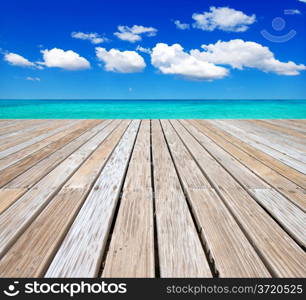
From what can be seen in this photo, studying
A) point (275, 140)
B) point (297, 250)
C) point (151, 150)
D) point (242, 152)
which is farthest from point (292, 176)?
point (275, 140)

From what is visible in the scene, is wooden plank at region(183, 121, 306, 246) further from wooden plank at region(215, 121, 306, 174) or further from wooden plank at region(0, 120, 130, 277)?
wooden plank at region(0, 120, 130, 277)

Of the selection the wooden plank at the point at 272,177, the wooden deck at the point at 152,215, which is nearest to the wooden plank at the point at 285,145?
the wooden deck at the point at 152,215

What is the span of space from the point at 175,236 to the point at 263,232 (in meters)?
0.36

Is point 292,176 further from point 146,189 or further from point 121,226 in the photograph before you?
point 121,226

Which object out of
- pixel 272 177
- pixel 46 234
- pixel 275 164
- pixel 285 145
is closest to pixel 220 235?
pixel 46 234

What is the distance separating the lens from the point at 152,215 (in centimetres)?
100

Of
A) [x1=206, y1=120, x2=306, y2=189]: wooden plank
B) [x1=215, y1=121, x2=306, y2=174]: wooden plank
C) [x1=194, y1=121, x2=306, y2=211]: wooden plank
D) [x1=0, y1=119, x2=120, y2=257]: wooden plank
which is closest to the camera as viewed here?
[x1=0, y1=119, x2=120, y2=257]: wooden plank

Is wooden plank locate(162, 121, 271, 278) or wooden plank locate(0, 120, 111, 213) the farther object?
wooden plank locate(0, 120, 111, 213)

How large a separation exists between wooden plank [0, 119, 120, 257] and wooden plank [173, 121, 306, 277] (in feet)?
2.95

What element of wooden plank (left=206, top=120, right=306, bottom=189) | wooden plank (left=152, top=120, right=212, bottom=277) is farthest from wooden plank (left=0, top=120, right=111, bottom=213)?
wooden plank (left=206, top=120, right=306, bottom=189)

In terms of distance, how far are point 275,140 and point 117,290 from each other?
9.02ft

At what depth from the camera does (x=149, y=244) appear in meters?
0.80

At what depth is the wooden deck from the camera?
715mm

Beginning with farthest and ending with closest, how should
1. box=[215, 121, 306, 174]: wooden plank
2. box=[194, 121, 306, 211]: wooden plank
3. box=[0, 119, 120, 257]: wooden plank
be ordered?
box=[215, 121, 306, 174]: wooden plank, box=[194, 121, 306, 211]: wooden plank, box=[0, 119, 120, 257]: wooden plank
